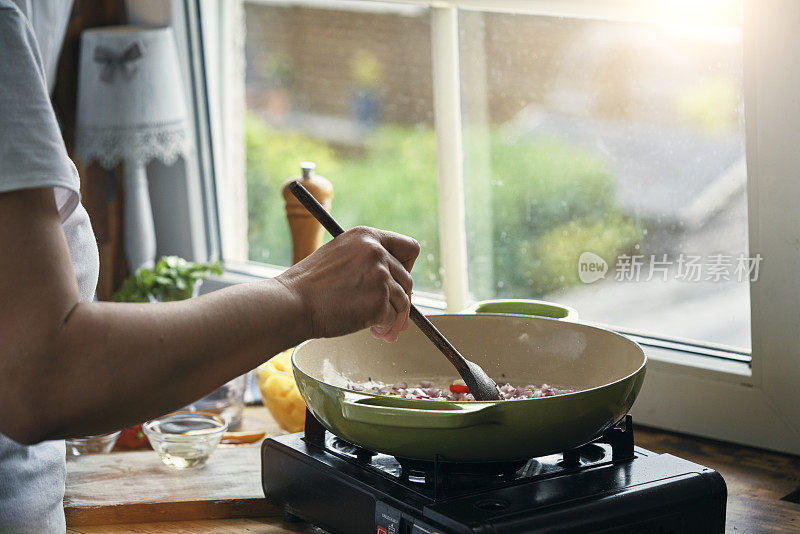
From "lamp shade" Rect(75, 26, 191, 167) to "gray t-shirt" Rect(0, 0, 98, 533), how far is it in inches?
46.9

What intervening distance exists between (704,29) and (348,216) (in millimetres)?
953

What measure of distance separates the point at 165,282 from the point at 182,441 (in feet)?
2.14

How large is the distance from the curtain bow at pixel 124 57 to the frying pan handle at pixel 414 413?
54.1 inches

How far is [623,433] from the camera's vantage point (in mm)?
1028

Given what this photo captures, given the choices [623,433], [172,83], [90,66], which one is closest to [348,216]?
[172,83]

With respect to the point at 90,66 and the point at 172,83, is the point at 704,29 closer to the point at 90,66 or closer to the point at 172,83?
the point at 172,83

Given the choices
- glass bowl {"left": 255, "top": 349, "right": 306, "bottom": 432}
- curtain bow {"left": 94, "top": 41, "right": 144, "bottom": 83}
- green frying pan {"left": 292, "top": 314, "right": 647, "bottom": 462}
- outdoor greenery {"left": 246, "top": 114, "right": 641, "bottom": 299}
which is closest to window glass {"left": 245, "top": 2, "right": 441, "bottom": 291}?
outdoor greenery {"left": 246, "top": 114, "right": 641, "bottom": 299}

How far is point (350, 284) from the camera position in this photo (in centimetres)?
87

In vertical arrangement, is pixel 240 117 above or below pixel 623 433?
above

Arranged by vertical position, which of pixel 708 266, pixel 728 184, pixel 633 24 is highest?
pixel 633 24

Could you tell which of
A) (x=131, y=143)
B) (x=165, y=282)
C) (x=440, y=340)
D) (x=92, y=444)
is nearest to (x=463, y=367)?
(x=440, y=340)

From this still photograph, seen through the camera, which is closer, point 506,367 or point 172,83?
point 506,367

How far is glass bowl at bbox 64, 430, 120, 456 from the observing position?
1.38 meters

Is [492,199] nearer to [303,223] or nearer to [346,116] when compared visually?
[303,223]
